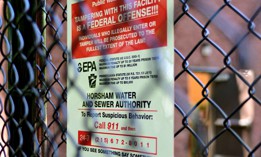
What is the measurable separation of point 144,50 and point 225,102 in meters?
0.24

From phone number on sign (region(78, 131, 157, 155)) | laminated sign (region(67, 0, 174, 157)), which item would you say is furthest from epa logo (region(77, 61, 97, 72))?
phone number on sign (region(78, 131, 157, 155))

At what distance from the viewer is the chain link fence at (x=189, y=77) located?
0.89 meters

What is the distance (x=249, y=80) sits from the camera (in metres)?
0.88

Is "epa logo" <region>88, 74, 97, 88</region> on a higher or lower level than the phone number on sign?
higher

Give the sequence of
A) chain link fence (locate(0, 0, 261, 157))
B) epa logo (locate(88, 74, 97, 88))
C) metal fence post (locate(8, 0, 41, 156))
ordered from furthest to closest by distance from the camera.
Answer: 1. metal fence post (locate(8, 0, 41, 156))
2. epa logo (locate(88, 74, 97, 88))
3. chain link fence (locate(0, 0, 261, 157))

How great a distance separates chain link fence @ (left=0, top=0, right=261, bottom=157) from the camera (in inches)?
35.0

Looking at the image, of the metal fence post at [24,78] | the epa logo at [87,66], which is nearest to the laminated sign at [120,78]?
the epa logo at [87,66]

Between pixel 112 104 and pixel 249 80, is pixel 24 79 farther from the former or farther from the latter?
pixel 249 80

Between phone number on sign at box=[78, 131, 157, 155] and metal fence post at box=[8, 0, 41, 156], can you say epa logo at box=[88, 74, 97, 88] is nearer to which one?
phone number on sign at box=[78, 131, 157, 155]

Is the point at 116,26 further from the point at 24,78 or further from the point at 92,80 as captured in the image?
the point at 24,78

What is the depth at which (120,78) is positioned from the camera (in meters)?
1.04

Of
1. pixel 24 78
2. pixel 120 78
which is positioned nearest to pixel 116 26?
pixel 120 78

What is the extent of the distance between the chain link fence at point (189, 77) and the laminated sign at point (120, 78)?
38mm

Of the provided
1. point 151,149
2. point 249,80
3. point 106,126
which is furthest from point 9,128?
point 249,80
